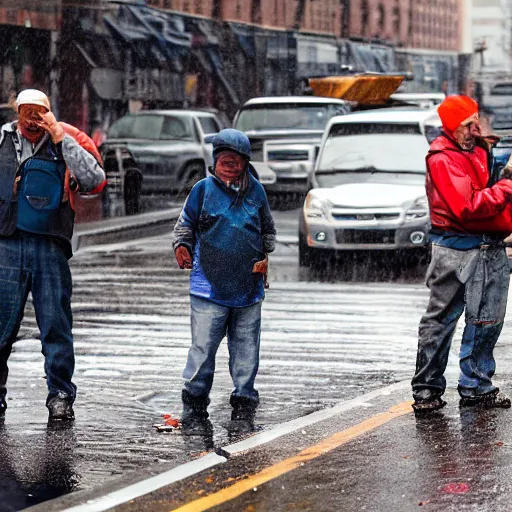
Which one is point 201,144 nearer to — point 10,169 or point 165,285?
point 165,285

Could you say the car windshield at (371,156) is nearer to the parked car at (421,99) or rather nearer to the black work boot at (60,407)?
the black work boot at (60,407)

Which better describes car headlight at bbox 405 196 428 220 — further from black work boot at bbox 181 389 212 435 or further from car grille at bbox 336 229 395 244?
black work boot at bbox 181 389 212 435

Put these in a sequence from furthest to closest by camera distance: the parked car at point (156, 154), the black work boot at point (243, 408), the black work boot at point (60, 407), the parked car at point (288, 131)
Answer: the parked car at point (288, 131) < the parked car at point (156, 154) < the black work boot at point (243, 408) < the black work boot at point (60, 407)

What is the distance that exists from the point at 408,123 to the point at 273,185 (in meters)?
6.98

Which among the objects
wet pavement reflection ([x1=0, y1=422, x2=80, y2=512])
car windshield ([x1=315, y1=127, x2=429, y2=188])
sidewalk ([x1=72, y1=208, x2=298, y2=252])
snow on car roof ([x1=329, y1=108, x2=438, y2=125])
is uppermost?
snow on car roof ([x1=329, y1=108, x2=438, y2=125])

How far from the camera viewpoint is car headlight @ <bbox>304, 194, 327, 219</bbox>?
A: 54.1 ft

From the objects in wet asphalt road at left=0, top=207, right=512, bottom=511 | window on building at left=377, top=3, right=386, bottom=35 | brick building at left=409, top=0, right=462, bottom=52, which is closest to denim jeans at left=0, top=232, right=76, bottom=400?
wet asphalt road at left=0, top=207, right=512, bottom=511

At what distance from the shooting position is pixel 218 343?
27.5 feet

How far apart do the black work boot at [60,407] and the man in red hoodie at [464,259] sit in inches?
72.4

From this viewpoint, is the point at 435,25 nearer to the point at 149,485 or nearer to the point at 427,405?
the point at 427,405

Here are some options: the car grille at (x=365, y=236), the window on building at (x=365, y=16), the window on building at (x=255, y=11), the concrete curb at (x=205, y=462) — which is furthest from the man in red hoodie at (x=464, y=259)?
the window on building at (x=365, y=16)

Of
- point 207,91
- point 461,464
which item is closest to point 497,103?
point 207,91

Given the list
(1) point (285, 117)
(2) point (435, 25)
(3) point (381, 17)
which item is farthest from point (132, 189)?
(2) point (435, 25)

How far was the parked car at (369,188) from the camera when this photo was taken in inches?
637
